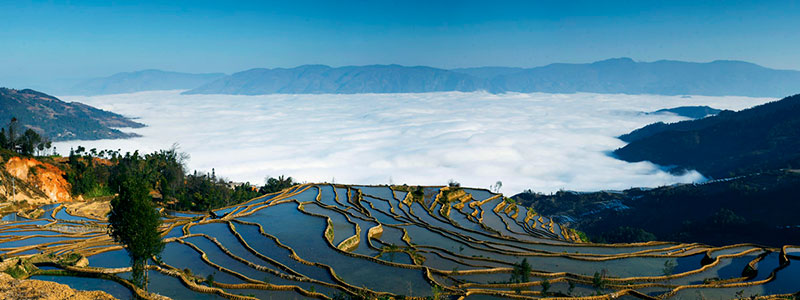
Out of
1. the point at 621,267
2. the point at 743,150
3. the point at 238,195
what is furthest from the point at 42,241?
the point at 743,150

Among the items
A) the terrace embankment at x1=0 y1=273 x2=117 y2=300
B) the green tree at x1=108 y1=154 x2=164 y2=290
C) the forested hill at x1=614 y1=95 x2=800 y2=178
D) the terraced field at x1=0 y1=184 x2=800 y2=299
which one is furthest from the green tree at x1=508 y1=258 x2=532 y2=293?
the forested hill at x1=614 y1=95 x2=800 y2=178

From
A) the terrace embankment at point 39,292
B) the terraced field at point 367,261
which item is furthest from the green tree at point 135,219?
the terrace embankment at point 39,292

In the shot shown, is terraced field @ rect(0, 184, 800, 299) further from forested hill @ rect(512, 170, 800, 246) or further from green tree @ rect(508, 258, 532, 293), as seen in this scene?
forested hill @ rect(512, 170, 800, 246)

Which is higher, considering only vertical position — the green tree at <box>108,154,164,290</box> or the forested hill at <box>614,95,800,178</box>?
the forested hill at <box>614,95,800,178</box>

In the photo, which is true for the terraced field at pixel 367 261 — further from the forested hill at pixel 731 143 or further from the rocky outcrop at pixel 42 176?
the forested hill at pixel 731 143

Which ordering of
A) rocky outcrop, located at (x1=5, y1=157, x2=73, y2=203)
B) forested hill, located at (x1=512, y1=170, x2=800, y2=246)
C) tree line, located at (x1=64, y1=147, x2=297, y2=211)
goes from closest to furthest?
rocky outcrop, located at (x1=5, y1=157, x2=73, y2=203)
tree line, located at (x1=64, y1=147, x2=297, y2=211)
forested hill, located at (x1=512, y1=170, x2=800, y2=246)

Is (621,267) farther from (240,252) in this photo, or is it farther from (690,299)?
(240,252)
